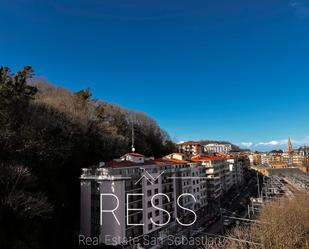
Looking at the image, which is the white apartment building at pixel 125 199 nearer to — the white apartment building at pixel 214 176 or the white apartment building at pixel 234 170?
the white apartment building at pixel 214 176

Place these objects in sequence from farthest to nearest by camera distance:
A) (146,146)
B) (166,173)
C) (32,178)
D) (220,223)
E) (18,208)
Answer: (146,146)
(220,223)
(166,173)
(32,178)
(18,208)

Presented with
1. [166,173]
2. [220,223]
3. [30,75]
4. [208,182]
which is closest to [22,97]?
[30,75]

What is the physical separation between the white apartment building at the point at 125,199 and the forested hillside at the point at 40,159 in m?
2.15

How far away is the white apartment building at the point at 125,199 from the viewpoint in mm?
21641

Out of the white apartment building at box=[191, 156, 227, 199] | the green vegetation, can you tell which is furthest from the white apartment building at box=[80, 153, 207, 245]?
the white apartment building at box=[191, 156, 227, 199]

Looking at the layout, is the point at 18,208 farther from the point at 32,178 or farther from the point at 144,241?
the point at 144,241

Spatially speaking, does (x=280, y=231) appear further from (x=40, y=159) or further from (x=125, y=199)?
(x=40, y=159)

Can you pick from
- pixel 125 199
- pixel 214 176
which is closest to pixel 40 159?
pixel 125 199

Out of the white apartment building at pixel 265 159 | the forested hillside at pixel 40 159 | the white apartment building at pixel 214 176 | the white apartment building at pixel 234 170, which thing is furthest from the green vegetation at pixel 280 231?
the white apartment building at pixel 265 159

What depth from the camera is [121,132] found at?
41469 mm

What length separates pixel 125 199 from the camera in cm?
2198

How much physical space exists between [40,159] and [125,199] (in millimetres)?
7199

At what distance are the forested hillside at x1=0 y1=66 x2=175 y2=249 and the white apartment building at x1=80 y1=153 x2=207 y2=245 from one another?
215 centimetres

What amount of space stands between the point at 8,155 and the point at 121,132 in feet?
77.1
